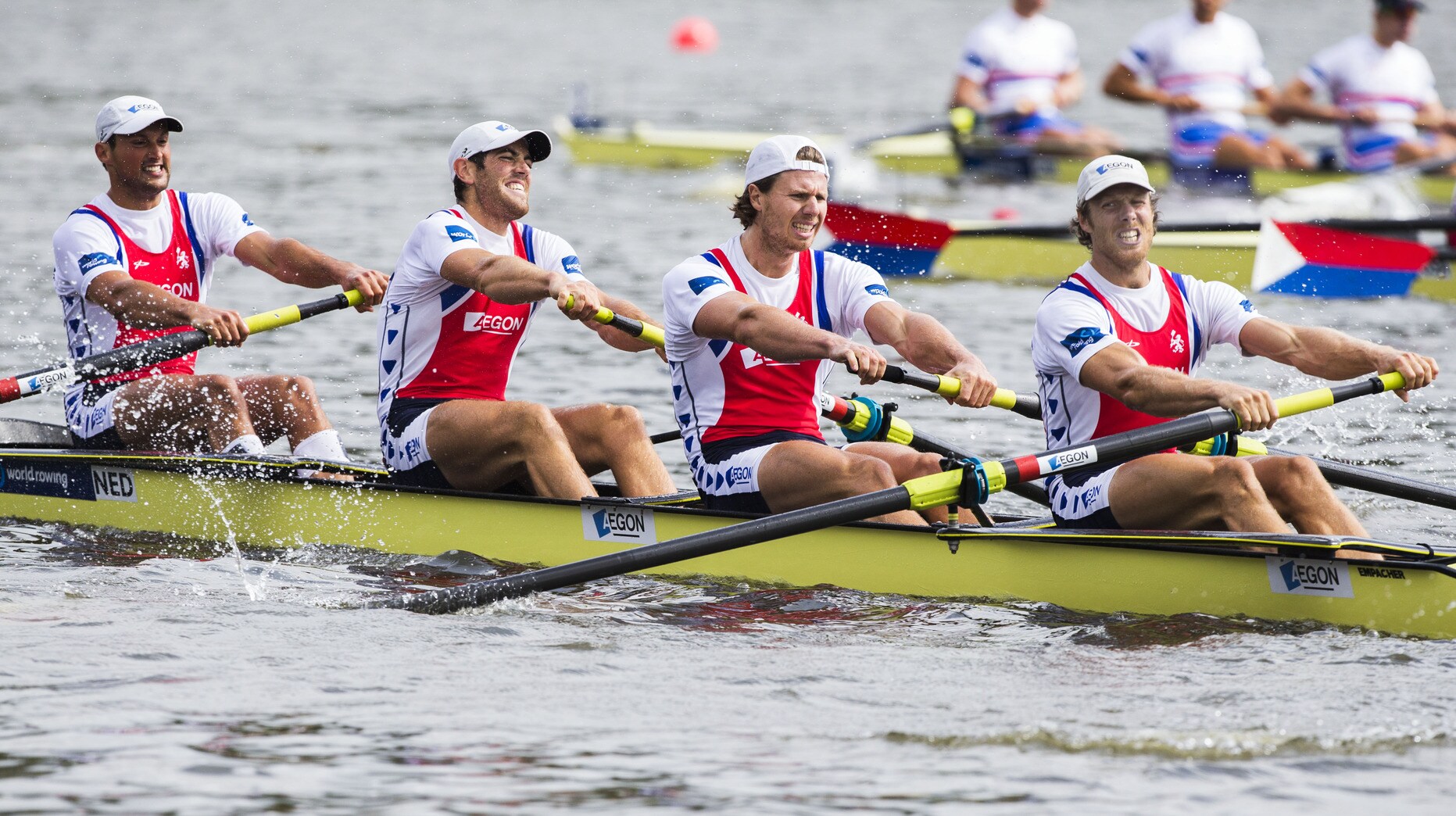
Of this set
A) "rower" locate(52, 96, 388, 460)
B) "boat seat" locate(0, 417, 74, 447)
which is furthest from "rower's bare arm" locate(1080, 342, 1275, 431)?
"boat seat" locate(0, 417, 74, 447)

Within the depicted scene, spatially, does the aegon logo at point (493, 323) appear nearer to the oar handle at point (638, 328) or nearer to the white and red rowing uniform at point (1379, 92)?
the oar handle at point (638, 328)

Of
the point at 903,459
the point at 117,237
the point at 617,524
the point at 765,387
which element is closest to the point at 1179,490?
the point at 903,459

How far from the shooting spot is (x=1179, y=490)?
6062mm

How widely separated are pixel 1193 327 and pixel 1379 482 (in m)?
0.91


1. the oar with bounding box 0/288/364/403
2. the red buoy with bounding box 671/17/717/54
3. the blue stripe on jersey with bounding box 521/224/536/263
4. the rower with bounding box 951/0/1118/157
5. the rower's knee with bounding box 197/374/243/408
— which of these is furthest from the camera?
the red buoy with bounding box 671/17/717/54

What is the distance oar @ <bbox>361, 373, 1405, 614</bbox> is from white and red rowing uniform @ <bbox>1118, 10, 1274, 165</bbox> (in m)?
10.8

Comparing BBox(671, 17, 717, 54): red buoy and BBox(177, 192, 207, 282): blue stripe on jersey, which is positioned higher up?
BBox(671, 17, 717, 54): red buoy

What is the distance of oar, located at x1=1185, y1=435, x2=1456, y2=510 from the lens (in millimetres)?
6504

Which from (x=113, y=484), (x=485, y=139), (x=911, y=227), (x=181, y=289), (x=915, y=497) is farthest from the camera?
(x=911, y=227)

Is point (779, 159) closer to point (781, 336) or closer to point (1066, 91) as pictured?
point (781, 336)

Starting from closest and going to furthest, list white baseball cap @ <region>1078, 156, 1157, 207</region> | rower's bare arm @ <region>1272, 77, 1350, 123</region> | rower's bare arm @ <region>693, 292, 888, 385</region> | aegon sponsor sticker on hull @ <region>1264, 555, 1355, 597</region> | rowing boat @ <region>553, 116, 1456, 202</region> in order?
aegon sponsor sticker on hull @ <region>1264, 555, 1355, 597</region>, rower's bare arm @ <region>693, 292, 888, 385</region>, white baseball cap @ <region>1078, 156, 1157, 207</region>, rower's bare arm @ <region>1272, 77, 1350, 123</region>, rowing boat @ <region>553, 116, 1456, 202</region>

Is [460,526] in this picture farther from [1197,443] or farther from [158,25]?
[158,25]

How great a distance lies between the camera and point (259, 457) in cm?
750

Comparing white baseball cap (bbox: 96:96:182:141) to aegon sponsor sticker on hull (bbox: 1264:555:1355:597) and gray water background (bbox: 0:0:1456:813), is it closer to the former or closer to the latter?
gray water background (bbox: 0:0:1456:813)
